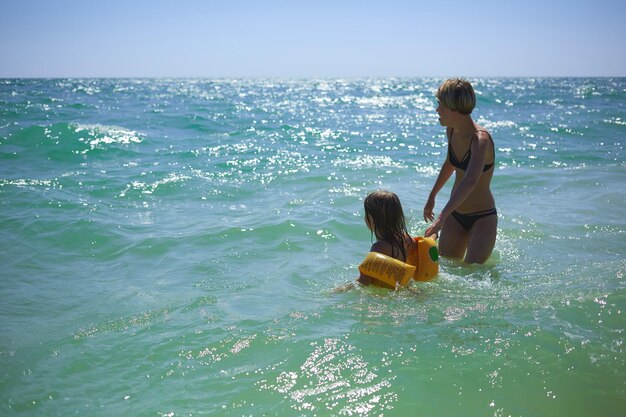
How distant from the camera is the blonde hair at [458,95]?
14.5 ft

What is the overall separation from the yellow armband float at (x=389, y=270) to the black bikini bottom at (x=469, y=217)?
1070 millimetres

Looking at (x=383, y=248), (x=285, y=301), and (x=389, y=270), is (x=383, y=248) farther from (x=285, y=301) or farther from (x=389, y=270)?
(x=285, y=301)

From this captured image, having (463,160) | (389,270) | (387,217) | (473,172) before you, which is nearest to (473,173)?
(473,172)

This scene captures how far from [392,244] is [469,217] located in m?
1.03

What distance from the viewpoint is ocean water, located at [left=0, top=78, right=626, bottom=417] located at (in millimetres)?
3066

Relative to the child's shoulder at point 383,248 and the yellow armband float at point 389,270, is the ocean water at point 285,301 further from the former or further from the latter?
the child's shoulder at point 383,248

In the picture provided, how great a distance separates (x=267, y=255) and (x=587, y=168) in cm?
823

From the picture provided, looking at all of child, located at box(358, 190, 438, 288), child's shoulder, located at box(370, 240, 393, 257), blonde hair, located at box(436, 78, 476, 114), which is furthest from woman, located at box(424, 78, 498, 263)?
child's shoulder, located at box(370, 240, 393, 257)

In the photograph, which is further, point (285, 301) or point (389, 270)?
point (285, 301)

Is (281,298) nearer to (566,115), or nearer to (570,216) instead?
(570,216)

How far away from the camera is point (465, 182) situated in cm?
445

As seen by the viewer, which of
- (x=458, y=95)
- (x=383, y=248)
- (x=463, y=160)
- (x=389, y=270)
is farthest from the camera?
(x=463, y=160)

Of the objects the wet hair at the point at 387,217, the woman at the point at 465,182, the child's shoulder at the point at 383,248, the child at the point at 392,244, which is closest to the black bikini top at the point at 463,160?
the woman at the point at 465,182

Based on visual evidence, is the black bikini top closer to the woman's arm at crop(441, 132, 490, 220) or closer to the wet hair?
the woman's arm at crop(441, 132, 490, 220)
